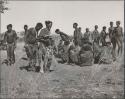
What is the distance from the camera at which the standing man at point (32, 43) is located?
1315 centimetres

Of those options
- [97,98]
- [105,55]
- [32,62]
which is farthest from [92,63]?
[97,98]

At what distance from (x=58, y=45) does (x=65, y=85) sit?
534 cm

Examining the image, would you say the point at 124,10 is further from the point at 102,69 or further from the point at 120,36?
the point at 102,69

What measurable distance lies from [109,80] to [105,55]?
11.9 feet

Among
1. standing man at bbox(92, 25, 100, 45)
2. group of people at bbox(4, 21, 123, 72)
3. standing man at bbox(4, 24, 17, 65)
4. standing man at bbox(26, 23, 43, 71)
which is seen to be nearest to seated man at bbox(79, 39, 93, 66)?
group of people at bbox(4, 21, 123, 72)

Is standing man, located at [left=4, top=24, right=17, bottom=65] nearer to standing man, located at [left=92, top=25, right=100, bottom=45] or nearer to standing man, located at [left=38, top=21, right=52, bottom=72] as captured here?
standing man, located at [left=38, top=21, right=52, bottom=72]

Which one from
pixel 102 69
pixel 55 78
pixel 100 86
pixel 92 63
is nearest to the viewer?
pixel 100 86

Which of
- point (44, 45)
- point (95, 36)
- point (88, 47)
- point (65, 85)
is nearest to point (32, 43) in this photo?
point (44, 45)

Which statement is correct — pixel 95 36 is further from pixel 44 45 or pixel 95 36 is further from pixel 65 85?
pixel 65 85

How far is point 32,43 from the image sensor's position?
13.3 meters

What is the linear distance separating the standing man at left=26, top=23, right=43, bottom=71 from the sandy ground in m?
0.65

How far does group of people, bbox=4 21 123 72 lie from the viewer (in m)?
12.8

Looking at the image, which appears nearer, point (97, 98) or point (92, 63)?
point (97, 98)

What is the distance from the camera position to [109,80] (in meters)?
11.3
